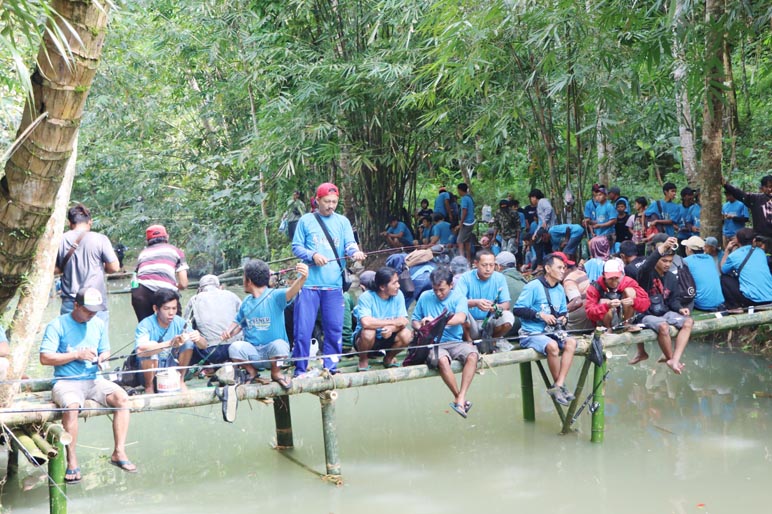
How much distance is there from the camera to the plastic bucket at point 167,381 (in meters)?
5.70

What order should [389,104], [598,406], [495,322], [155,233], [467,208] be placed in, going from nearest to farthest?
[155,233] → [495,322] → [598,406] → [467,208] → [389,104]

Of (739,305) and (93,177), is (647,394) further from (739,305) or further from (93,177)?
(93,177)

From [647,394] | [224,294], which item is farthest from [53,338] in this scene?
[647,394]

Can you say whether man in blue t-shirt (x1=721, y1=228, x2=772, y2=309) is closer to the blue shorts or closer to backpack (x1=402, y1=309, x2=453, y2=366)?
the blue shorts

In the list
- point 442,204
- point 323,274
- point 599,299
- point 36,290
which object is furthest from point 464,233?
point 36,290

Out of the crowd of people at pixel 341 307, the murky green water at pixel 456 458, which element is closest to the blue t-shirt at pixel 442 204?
the murky green water at pixel 456 458

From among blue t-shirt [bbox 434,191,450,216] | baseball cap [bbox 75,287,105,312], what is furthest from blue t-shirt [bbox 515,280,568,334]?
blue t-shirt [bbox 434,191,450,216]

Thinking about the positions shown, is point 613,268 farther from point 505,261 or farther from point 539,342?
point 505,261

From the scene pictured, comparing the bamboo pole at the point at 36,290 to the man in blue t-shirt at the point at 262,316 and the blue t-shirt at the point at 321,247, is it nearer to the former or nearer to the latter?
the man in blue t-shirt at the point at 262,316

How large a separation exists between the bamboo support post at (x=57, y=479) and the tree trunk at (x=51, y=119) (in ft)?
8.79

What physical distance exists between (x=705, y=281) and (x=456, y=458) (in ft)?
9.75

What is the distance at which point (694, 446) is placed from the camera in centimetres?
710

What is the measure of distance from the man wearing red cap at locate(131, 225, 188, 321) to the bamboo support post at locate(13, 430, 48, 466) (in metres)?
1.49

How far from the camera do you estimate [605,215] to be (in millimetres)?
11578
